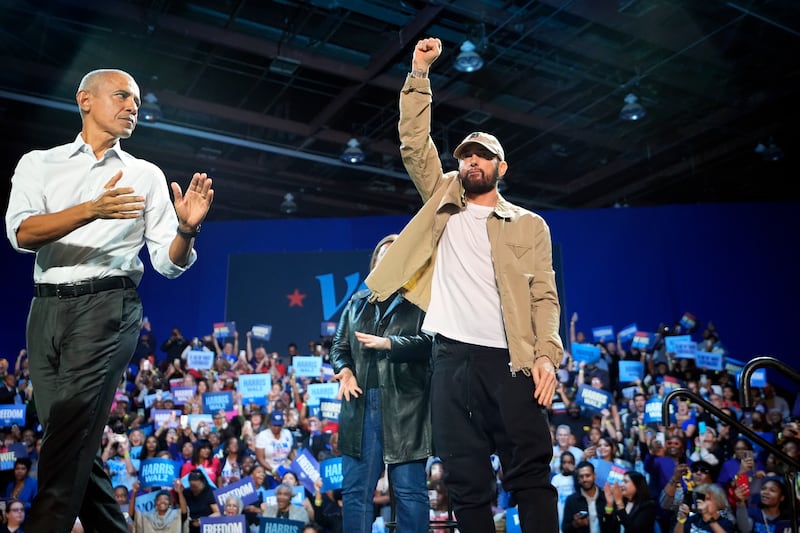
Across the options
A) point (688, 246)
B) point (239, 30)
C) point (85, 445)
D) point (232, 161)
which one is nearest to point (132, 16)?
point (239, 30)

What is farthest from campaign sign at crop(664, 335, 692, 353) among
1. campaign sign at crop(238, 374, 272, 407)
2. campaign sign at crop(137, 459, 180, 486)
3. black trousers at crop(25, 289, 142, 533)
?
black trousers at crop(25, 289, 142, 533)

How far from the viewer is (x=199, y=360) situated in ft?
30.2

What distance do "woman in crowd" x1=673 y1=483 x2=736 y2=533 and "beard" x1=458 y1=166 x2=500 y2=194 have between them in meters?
4.46

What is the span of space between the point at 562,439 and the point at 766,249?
6.96 metres

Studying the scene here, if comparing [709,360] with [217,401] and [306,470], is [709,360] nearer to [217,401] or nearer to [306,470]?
[306,470]

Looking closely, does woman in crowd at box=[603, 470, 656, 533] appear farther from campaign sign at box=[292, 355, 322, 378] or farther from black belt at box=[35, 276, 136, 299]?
black belt at box=[35, 276, 136, 299]

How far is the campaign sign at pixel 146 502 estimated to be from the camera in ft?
19.4

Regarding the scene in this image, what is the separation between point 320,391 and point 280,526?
250cm

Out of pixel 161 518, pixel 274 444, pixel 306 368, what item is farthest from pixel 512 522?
pixel 306 368

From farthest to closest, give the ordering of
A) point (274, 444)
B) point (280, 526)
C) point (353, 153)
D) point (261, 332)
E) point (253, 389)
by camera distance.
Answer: point (261, 332) < point (353, 153) < point (253, 389) < point (274, 444) < point (280, 526)

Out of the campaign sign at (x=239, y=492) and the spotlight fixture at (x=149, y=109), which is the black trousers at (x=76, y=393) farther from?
the spotlight fixture at (x=149, y=109)

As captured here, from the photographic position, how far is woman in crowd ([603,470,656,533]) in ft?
19.2

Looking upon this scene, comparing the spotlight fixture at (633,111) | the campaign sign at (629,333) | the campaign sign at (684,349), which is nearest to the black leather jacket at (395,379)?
the campaign sign at (684,349)

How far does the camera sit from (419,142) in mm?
2494
